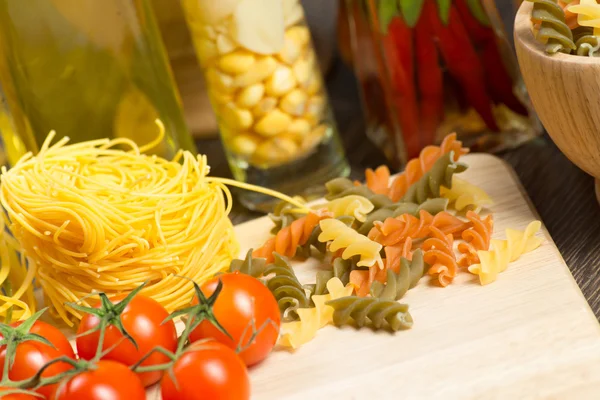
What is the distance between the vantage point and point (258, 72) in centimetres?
148

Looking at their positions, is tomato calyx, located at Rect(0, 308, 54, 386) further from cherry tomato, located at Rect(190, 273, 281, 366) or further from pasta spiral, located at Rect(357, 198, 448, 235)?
pasta spiral, located at Rect(357, 198, 448, 235)

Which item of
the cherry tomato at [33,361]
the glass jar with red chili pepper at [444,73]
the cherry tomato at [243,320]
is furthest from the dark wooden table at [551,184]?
the cherry tomato at [33,361]

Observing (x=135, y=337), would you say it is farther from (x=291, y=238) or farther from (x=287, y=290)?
(x=291, y=238)

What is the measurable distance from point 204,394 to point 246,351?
0.12m

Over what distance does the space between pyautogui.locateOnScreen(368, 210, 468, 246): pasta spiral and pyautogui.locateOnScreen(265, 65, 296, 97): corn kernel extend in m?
0.34

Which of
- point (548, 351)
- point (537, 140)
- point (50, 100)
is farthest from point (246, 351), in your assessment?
point (537, 140)

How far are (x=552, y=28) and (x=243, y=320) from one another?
1.85 feet

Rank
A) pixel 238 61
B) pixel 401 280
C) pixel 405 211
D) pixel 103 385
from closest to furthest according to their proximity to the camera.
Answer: pixel 103 385 < pixel 401 280 < pixel 405 211 < pixel 238 61

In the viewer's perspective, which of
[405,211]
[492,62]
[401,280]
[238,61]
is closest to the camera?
[401,280]

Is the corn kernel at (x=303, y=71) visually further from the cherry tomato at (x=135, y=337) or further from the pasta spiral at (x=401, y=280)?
the cherry tomato at (x=135, y=337)

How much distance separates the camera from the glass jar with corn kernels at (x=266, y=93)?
1.46 metres

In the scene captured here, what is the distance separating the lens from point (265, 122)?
4.99ft

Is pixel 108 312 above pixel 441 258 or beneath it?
above

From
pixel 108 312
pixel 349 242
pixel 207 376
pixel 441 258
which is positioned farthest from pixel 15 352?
pixel 441 258
